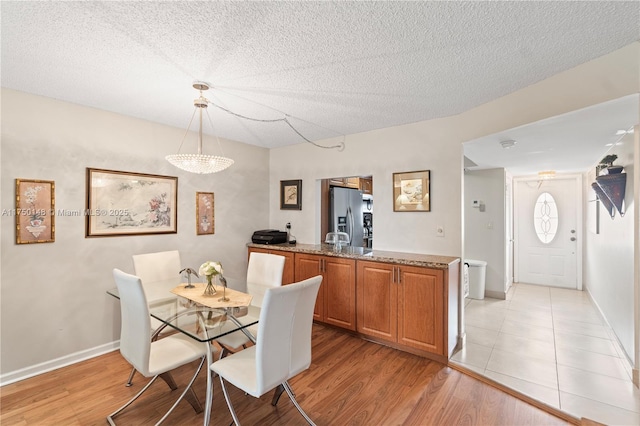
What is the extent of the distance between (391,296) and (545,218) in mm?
4407

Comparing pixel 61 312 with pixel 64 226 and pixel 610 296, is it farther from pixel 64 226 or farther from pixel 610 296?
pixel 610 296

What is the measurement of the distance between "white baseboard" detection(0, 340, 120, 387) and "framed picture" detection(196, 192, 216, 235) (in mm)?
1453

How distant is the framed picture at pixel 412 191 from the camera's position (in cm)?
323

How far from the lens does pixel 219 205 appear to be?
3.92 m

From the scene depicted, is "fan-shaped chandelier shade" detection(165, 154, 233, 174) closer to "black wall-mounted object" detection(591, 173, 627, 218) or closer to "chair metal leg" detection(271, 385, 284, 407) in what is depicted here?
"chair metal leg" detection(271, 385, 284, 407)

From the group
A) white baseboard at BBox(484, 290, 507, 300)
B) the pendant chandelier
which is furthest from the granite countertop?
white baseboard at BBox(484, 290, 507, 300)

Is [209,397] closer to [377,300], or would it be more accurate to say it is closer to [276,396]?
[276,396]

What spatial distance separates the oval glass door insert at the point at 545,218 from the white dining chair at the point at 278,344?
18.6ft

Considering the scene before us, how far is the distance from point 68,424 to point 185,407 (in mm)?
713

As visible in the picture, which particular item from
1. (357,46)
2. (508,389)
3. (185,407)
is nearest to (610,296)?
(508,389)

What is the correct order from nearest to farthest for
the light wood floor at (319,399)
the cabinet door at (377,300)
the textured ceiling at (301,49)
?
the textured ceiling at (301,49) → the light wood floor at (319,399) → the cabinet door at (377,300)

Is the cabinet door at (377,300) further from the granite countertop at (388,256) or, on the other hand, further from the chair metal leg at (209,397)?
the chair metal leg at (209,397)

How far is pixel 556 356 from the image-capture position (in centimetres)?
280

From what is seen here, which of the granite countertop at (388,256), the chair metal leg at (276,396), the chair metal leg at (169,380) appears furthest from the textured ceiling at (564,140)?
the chair metal leg at (169,380)
